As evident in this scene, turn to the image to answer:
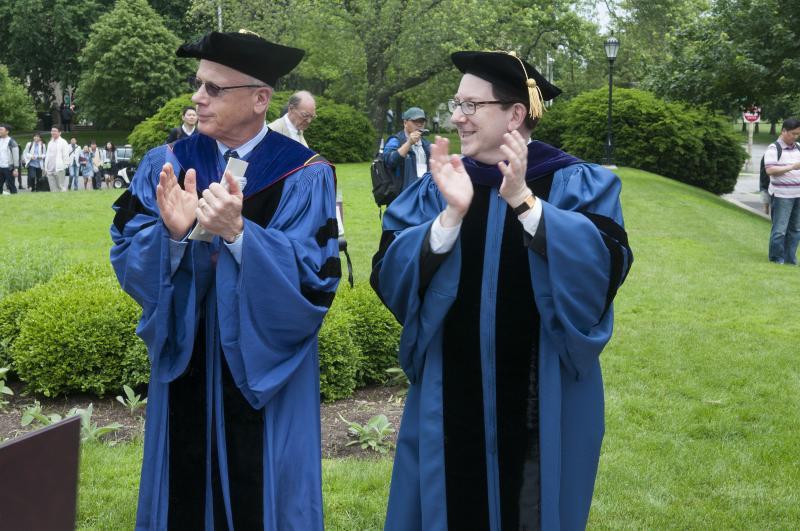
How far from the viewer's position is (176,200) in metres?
3.61

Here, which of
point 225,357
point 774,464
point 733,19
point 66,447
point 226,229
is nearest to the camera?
point 66,447

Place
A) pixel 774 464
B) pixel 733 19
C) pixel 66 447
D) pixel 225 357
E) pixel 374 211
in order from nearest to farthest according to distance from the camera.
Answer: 1. pixel 66 447
2. pixel 225 357
3. pixel 774 464
4. pixel 374 211
5. pixel 733 19

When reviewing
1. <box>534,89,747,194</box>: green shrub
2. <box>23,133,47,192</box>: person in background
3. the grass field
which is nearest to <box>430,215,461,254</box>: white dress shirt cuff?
the grass field

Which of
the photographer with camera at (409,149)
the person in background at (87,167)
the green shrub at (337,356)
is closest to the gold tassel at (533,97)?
the green shrub at (337,356)

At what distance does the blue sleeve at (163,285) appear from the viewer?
3.69 m

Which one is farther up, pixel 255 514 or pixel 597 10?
pixel 597 10

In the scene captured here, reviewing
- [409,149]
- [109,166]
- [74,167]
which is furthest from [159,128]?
[409,149]

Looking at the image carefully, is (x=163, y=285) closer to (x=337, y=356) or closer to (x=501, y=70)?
(x=501, y=70)

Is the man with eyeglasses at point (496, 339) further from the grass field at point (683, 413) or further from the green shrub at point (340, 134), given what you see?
the green shrub at point (340, 134)

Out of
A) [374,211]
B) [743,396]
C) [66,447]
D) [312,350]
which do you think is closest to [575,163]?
[312,350]

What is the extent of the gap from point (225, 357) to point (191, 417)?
315 millimetres

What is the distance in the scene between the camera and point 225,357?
3.75m

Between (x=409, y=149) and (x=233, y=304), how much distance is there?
7461 mm

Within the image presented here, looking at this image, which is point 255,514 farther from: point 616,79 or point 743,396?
point 616,79
